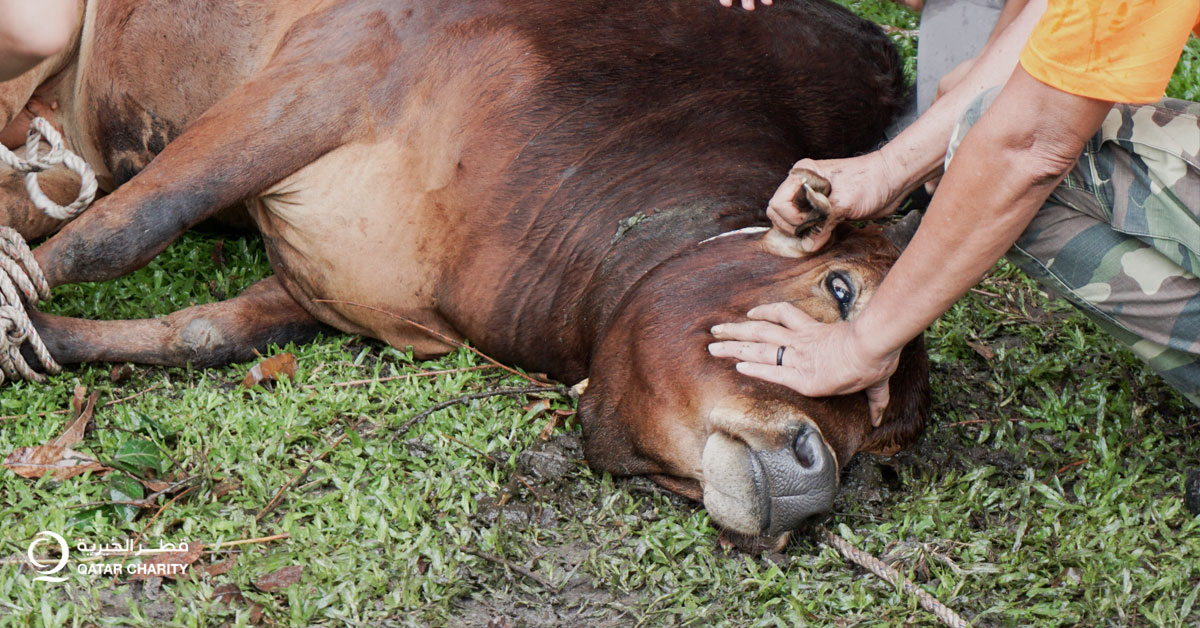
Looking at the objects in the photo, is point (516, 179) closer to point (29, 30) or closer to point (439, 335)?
point (439, 335)

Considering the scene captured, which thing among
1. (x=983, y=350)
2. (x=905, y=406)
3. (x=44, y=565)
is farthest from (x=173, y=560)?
(x=983, y=350)

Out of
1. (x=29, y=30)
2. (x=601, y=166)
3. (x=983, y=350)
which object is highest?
(x=29, y=30)

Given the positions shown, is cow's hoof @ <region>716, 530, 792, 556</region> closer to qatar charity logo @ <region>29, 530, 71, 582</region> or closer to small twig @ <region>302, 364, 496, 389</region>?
small twig @ <region>302, 364, 496, 389</region>

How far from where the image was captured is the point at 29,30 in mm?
3172

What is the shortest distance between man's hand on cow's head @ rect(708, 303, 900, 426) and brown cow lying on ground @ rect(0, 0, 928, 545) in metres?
0.12

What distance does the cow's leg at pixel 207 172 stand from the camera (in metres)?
3.82

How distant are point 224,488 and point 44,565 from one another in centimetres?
50

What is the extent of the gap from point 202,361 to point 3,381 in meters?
0.61

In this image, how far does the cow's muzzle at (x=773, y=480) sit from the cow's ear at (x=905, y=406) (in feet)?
1.33

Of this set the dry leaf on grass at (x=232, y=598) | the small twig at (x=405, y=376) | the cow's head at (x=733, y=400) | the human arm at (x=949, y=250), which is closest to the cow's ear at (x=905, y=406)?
the cow's head at (x=733, y=400)

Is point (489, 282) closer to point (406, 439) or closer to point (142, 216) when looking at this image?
point (406, 439)

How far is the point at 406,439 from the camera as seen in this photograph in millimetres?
3643

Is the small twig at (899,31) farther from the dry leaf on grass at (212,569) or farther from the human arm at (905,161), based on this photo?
the dry leaf on grass at (212,569)

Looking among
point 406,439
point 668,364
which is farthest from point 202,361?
point 668,364
